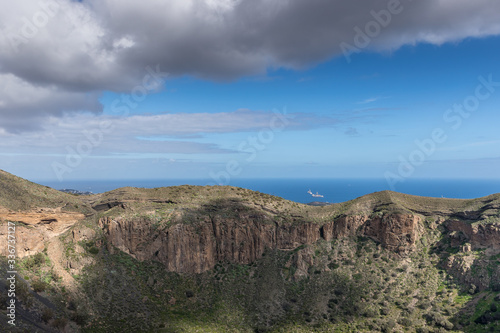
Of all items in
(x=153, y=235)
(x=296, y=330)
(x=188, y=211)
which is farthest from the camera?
(x=188, y=211)

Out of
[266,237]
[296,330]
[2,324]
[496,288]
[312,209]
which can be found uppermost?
[312,209]

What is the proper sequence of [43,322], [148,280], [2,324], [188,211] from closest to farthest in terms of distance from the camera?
1. [2,324]
2. [43,322]
3. [148,280]
4. [188,211]

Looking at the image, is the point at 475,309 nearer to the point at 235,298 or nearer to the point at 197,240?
the point at 235,298

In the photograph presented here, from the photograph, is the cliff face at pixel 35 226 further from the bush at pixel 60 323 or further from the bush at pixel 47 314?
the bush at pixel 60 323

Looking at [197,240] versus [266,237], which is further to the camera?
[266,237]

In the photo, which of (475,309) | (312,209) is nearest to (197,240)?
(312,209)

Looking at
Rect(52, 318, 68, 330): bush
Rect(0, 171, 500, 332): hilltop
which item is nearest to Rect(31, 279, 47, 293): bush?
Rect(0, 171, 500, 332): hilltop
